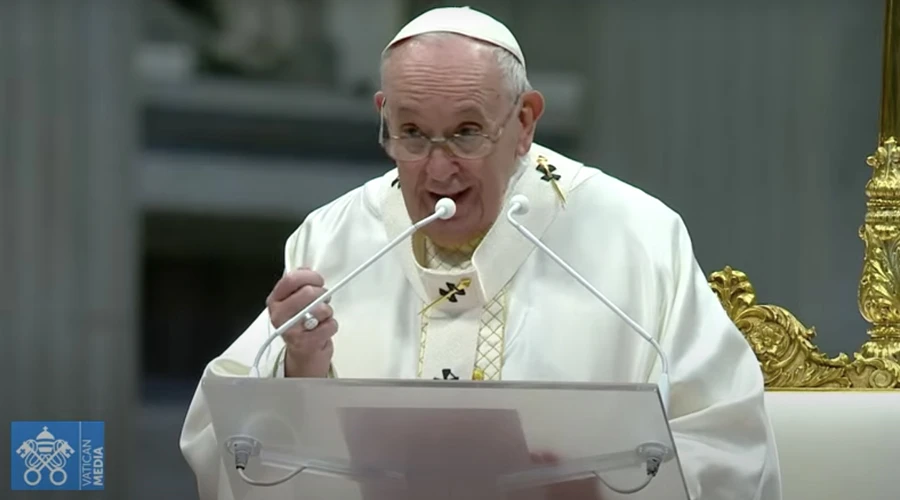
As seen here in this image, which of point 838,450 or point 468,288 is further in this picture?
point 838,450

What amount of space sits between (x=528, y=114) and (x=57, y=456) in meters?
2.18

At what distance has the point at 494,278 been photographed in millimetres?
3090

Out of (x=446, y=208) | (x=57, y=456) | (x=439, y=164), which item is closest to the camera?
(x=446, y=208)

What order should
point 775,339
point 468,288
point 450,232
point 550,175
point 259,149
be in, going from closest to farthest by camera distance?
point 450,232
point 468,288
point 550,175
point 775,339
point 259,149

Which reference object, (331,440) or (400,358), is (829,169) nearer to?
(400,358)

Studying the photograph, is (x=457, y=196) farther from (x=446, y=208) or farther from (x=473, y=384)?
(x=473, y=384)

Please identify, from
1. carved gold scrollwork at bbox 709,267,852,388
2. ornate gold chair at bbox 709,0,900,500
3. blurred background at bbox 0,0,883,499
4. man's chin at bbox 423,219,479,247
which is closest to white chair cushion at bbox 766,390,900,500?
ornate gold chair at bbox 709,0,900,500

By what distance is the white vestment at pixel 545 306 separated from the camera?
291 centimetres

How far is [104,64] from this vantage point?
496cm

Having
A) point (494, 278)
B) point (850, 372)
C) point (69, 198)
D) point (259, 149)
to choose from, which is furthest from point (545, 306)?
point (69, 198)

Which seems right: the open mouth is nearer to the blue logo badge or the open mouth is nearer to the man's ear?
the man's ear

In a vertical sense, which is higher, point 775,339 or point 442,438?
point 442,438

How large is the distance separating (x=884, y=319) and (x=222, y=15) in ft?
7.12

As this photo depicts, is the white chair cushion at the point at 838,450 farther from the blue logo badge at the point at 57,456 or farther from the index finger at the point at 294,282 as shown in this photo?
the blue logo badge at the point at 57,456
